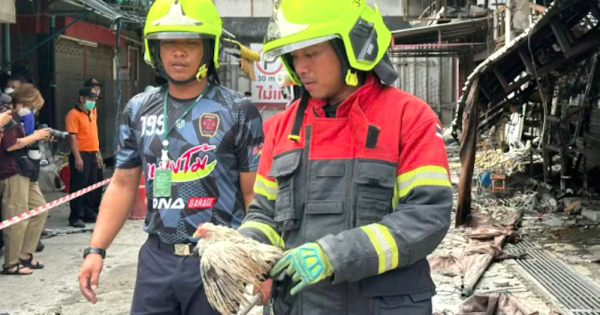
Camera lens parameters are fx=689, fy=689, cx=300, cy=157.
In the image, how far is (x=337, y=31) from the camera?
83.7 inches

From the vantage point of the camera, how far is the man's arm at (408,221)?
1963mm

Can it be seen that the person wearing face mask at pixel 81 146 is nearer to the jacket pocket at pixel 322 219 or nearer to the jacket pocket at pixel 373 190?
the jacket pocket at pixel 322 219

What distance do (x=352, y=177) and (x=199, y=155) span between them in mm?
1072

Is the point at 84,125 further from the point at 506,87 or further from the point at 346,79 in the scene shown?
the point at 346,79

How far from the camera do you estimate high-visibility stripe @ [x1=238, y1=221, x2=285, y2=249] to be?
232 cm

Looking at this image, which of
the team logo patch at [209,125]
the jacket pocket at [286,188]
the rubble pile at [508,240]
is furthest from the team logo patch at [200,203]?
the rubble pile at [508,240]

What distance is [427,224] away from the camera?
6.56 ft

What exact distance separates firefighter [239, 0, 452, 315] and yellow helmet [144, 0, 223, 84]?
0.86 metres

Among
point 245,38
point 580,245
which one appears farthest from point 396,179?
point 245,38

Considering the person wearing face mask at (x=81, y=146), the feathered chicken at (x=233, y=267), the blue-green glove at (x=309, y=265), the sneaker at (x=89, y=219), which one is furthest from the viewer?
the sneaker at (x=89, y=219)

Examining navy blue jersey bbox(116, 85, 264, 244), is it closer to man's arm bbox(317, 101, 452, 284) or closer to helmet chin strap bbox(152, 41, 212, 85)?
helmet chin strap bbox(152, 41, 212, 85)

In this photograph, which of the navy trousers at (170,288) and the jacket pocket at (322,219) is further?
the navy trousers at (170,288)

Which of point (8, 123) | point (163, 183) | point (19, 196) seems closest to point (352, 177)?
point (163, 183)

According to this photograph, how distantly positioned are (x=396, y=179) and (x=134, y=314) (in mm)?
1463
